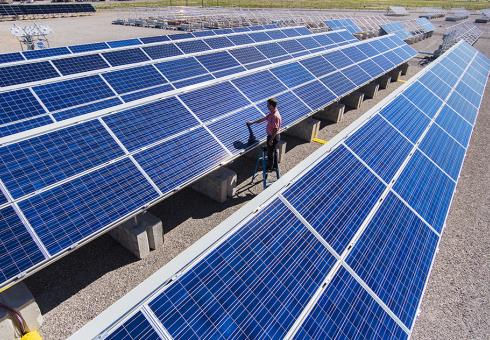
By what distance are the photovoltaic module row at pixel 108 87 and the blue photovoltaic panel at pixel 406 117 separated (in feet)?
34.2

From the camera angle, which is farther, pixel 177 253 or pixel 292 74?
pixel 292 74

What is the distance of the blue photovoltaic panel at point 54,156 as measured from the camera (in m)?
7.74

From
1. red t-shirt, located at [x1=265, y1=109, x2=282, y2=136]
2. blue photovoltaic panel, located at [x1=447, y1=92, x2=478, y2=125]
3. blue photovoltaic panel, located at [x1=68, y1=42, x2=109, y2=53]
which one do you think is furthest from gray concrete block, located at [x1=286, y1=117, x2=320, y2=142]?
blue photovoltaic panel, located at [x1=68, y1=42, x2=109, y2=53]

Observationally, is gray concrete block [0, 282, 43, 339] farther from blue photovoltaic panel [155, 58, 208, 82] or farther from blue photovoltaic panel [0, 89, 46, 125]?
blue photovoltaic panel [155, 58, 208, 82]

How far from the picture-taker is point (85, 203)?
8062 mm

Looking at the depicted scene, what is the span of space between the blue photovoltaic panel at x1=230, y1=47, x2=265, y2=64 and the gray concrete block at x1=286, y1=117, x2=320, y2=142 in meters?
7.24

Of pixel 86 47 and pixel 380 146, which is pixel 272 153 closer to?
pixel 380 146

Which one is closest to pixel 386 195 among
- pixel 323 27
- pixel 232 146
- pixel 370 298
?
pixel 370 298

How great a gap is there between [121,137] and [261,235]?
630 cm

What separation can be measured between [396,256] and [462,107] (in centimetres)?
1461

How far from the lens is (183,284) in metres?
4.73

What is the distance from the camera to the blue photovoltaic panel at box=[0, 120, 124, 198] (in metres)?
7.74

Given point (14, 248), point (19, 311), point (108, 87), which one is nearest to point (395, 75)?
point (108, 87)

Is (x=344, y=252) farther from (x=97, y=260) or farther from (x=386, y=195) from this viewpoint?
(x=97, y=260)
